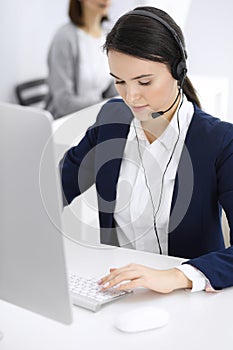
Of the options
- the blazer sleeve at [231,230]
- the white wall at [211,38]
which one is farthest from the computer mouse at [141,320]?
the white wall at [211,38]

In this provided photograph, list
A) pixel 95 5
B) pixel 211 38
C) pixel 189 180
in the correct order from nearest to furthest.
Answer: pixel 189 180, pixel 95 5, pixel 211 38

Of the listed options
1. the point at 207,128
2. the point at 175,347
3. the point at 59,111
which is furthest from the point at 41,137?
the point at 59,111

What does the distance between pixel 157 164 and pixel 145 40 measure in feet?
1.08

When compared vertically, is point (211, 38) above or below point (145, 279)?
below

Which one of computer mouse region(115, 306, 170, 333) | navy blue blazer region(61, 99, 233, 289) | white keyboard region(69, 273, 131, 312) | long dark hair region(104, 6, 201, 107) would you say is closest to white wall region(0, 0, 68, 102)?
navy blue blazer region(61, 99, 233, 289)

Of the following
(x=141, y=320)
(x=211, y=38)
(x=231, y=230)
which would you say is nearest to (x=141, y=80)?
(x=231, y=230)

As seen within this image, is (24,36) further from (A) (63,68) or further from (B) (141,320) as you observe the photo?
(B) (141,320)

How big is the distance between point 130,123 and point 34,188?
740mm

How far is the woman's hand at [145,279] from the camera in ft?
4.20

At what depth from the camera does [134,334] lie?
116 centimetres

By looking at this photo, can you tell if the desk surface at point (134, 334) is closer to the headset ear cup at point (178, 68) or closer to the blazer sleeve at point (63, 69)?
the headset ear cup at point (178, 68)

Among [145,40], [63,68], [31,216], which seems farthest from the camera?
[63,68]

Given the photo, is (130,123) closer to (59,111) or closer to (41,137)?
(41,137)

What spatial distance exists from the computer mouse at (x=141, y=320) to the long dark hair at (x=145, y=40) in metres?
0.55
